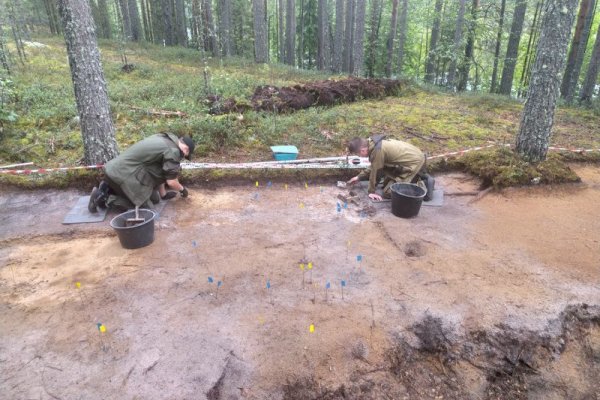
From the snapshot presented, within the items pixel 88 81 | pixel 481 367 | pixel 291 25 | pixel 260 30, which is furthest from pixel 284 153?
pixel 291 25

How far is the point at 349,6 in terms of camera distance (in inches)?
853

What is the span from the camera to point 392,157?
19.2 feet

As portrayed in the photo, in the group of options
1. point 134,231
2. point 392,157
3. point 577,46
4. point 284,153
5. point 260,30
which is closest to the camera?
point 134,231

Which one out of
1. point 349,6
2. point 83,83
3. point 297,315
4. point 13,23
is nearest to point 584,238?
point 297,315

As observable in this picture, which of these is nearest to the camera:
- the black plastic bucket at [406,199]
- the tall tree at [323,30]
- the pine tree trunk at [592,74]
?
the black plastic bucket at [406,199]

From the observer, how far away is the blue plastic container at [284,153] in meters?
6.93

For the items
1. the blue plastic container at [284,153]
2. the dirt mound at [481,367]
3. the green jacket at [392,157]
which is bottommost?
the dirt mound at [481,367]

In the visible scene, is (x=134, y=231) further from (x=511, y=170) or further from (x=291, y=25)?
(x=291, y=25)

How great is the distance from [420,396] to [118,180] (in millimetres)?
4472

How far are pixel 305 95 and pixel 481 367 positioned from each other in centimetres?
847


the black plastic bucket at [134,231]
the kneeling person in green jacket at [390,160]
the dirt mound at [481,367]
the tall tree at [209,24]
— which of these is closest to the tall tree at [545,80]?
the kneeling person in green jacket at [390,160]

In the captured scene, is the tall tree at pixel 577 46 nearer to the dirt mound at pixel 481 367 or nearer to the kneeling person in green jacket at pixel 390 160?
the kneeling person in green jacket at pixel 390 160

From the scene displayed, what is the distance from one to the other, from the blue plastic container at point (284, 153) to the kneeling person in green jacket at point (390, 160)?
1.39 meters

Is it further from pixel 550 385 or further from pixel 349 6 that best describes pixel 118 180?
pixel 349 6
